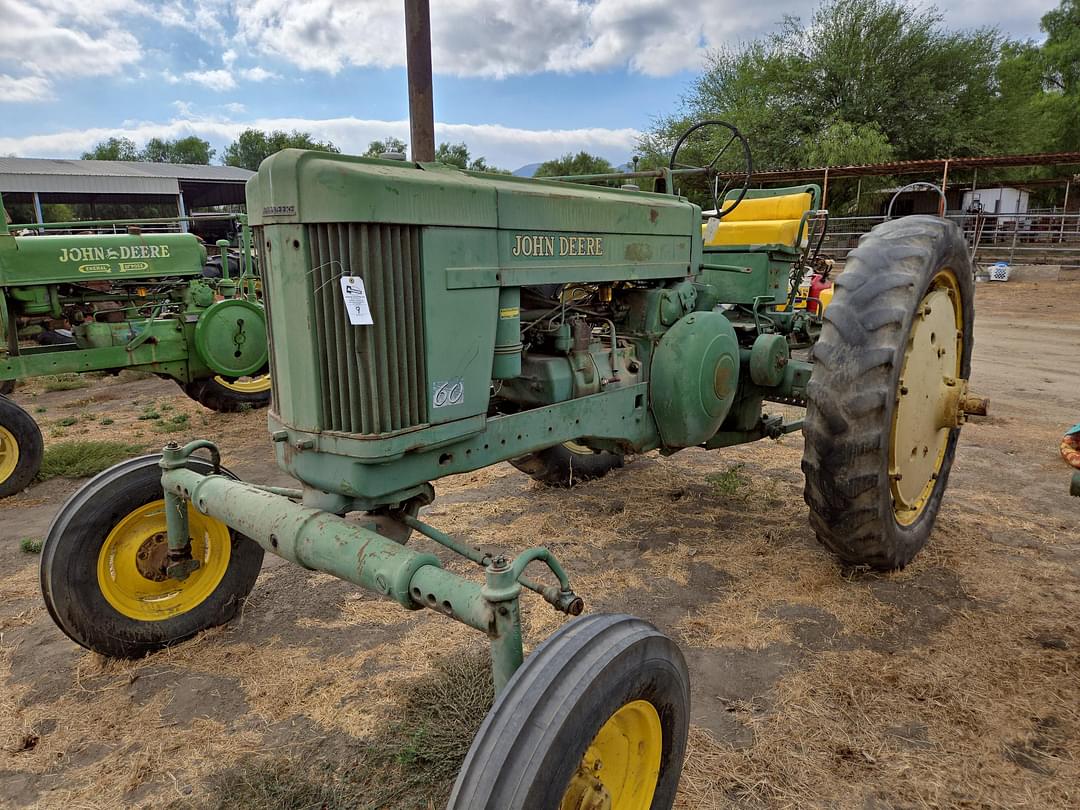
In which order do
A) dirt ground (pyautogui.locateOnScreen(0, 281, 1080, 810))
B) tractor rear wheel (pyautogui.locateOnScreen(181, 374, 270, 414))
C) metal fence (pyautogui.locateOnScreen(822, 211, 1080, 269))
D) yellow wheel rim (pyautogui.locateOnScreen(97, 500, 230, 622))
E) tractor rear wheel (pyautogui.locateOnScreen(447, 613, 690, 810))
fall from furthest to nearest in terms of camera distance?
metal fence (pyautogui.locateOnScreen(822, 211, 1080, 269)), tractor rear wheel (pyautogui.locateOnScreen(181, 374, 270, 414)), yellow wheel rim (pyautogui.locateOnScreen(97, 500, 230, 622)), dirt ground (pyautogui.locateOnScreen(0, 281, 1080, 810)), tractor rear wheel (pyautogui.locateOnScreen(447, 613, 690, 810))

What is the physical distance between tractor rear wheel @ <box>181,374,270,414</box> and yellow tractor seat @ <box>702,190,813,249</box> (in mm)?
4277

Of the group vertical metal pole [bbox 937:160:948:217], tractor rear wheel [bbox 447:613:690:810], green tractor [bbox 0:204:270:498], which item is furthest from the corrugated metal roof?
tractor rear wheel [bbox 447:613:690:810]

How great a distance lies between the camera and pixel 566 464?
4371 millimetres

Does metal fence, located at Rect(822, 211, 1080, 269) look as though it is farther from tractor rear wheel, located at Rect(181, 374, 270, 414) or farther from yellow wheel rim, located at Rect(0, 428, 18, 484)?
yellow wheel rim, located at Rect(0, 428, 18, 484)

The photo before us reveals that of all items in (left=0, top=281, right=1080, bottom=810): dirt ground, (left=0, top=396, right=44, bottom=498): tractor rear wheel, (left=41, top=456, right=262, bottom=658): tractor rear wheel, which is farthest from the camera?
(left=0, top=396, right=44, bottom=498): tractor rear wheel

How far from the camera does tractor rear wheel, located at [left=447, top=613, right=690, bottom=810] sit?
1.41m

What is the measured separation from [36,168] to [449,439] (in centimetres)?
2898

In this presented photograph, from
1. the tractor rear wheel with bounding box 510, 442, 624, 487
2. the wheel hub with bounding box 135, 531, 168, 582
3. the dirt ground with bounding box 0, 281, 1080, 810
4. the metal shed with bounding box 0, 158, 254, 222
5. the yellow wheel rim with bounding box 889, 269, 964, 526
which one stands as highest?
the metal shed with bounding box 0, 158, 254, 222

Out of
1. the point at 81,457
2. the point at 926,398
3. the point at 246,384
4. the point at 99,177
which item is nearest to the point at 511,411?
the point at 926,398

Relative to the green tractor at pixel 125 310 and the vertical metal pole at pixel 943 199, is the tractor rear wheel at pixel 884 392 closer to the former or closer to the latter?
the vertical metal pole at pixel 943 199

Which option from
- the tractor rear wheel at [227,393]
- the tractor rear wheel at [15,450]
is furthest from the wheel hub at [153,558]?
the tractor rear wheel at [227,393]

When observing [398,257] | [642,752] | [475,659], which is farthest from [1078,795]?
[398,257]

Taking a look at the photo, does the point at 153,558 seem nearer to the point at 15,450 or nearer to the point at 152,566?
the point at 152,566

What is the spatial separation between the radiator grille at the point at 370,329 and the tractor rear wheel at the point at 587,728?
84cm
